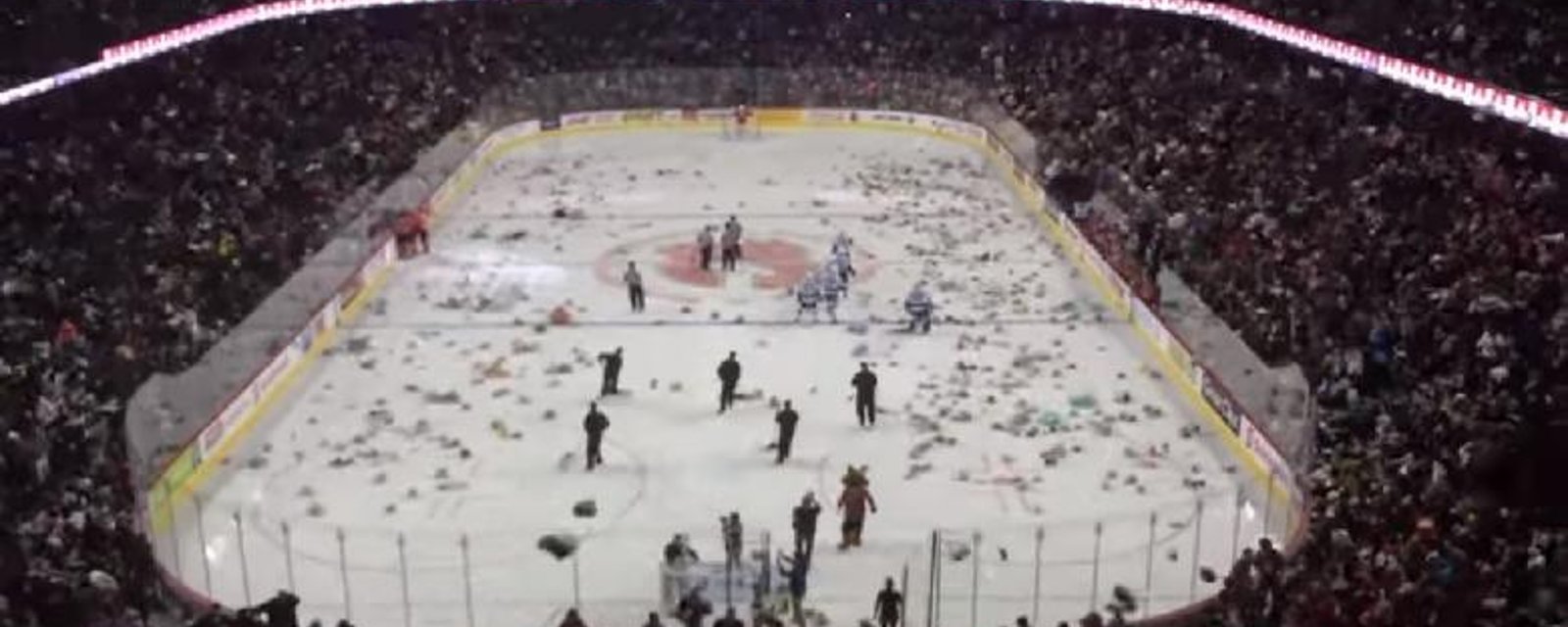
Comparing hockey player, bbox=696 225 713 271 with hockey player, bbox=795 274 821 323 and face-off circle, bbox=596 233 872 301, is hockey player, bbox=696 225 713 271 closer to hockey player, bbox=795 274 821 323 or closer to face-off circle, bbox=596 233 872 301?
face-off circle, bbox=596 233 872 301

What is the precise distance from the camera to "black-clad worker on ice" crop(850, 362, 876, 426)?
17.8m

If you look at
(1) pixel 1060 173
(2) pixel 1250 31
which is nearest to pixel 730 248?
(1) pixel 1060 173

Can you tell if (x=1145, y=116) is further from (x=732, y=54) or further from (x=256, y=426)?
(x=256, y=426)

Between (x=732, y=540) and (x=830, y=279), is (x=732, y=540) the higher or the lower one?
the lower one

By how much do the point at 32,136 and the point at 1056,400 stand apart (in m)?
15.9

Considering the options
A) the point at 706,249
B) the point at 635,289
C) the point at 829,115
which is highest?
the point at 829,115

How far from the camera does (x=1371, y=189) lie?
73.2 ft

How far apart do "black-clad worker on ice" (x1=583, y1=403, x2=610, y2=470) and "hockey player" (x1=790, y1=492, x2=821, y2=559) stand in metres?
2.71

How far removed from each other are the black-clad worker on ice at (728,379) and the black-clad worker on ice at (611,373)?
117cm

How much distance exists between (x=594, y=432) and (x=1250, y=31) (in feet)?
65.4

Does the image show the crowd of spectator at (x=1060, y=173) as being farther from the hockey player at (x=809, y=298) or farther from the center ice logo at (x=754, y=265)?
the center ice logo at (x=754, y=265)

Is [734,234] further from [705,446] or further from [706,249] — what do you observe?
[705,446]

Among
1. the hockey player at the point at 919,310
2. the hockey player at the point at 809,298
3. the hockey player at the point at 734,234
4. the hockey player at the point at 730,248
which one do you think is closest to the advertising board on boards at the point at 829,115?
the hockey player at the point at 734,234

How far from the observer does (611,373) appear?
1889 cm
